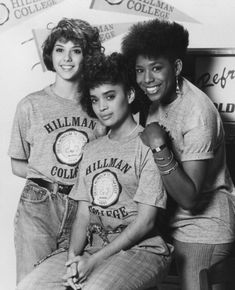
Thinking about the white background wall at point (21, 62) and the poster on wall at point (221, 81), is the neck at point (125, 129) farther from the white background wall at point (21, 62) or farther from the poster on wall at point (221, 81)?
the white background wall at point (21, 62)

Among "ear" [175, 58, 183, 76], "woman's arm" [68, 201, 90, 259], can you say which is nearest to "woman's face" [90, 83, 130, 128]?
"ear" [175, 58, 183, 76]

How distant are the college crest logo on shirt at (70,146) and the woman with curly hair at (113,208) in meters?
0.14

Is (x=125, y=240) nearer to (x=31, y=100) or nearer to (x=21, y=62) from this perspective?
(x=31, y=100)

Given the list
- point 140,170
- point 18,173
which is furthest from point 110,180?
point 18,173

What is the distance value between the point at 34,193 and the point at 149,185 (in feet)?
1.83

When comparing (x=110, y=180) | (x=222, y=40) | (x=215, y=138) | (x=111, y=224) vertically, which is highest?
(x=222, y=40)

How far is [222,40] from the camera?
2.62m

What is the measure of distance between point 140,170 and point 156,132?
151mm

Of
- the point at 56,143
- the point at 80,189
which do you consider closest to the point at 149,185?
the point at 80,189

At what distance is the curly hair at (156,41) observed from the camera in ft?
7.14

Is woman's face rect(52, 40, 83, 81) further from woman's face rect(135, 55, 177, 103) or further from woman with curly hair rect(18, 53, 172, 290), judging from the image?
woman's face rect(135, 55, 177, 103)

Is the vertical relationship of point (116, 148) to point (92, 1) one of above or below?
below

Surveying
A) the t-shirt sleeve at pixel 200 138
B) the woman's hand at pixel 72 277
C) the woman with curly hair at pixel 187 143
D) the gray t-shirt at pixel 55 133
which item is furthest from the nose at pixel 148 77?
the woman's hand at pixel 72 277

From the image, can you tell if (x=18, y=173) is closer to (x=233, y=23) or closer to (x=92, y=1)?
(x=92, y=1)
